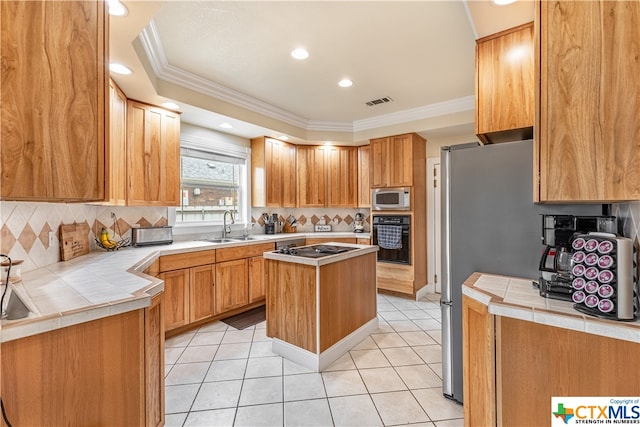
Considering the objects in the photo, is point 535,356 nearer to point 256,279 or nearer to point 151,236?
point 256,279

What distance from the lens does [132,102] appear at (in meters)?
2.75

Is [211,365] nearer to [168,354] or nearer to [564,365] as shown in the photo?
[168,354]

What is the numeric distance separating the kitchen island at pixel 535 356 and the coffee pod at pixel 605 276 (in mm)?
148

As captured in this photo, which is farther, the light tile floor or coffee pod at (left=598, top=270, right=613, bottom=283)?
the light tile floor

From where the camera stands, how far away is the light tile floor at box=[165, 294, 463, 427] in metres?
1.72

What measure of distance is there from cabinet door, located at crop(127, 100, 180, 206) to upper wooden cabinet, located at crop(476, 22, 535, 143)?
298cm

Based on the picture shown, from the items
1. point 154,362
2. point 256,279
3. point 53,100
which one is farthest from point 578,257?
point 256,279

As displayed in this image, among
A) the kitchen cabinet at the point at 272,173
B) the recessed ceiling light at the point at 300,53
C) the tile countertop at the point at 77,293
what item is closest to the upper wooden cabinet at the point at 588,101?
the recessed ceiling light at the point at 300,53

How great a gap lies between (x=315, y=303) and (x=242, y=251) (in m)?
1.56

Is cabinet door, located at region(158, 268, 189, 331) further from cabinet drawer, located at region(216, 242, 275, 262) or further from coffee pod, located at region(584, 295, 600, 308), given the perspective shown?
coffee pod, located at region(584, 295, 600, 308)

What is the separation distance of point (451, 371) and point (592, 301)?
111cm

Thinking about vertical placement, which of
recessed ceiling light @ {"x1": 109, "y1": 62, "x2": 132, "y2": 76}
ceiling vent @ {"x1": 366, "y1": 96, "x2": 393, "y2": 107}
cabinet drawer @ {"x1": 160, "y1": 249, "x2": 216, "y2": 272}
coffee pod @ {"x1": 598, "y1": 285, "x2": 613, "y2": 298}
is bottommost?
cabinet drawer @ {"x1": 160, "y1": 249, "x2": 216, "y2": 272}

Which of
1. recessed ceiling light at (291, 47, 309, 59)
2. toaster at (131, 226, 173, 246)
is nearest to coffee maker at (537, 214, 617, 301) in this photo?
recessed ceiling light at (291, 47, 309, 59)

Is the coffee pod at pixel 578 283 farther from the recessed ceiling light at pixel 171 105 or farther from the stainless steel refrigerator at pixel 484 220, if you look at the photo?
the recessed ceiling light at pixel 171 105
